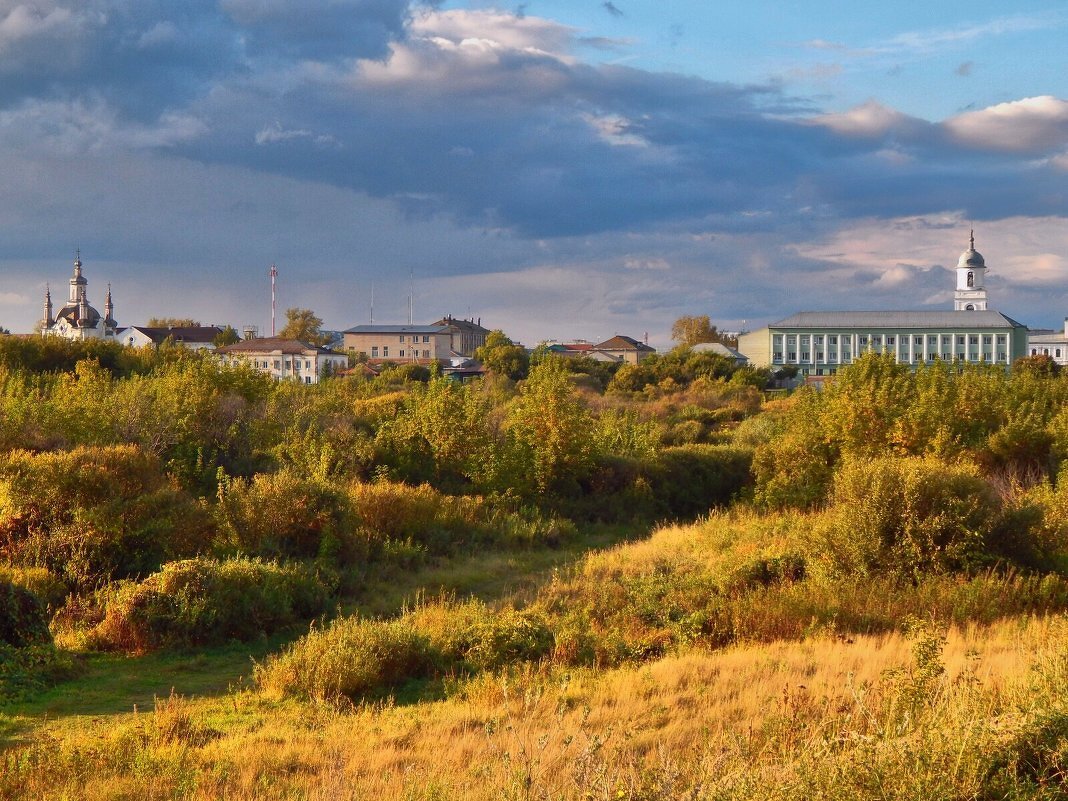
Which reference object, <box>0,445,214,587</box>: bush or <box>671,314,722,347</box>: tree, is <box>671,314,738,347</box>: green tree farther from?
<box>0,445,214,587</box>: bush

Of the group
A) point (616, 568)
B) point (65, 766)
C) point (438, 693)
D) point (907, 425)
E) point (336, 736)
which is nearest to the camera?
point (65, 766)

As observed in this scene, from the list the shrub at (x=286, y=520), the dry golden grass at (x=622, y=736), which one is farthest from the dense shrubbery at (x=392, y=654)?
the shrub at (x=286, y=520)

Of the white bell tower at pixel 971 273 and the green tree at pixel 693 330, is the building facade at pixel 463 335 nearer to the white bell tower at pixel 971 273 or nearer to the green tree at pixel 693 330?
the green tree at pixel 693 330

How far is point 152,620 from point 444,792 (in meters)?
7.32

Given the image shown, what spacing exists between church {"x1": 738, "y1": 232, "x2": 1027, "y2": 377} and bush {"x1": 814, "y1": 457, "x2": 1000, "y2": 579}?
90870mm

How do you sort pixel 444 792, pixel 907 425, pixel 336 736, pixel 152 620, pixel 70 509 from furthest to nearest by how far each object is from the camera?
pixel 907 425
pixel 70 509
pixel 152 620
pixel 336 736
pixel 444 792

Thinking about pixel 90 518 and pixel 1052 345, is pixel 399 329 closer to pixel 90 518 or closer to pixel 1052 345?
pixel 1052 345

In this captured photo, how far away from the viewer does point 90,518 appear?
15.6 metres

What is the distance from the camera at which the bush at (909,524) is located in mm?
13891

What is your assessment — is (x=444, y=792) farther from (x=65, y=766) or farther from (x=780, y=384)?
(x=780, y=384)

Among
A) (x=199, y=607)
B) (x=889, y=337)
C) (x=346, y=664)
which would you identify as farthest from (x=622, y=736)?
(x=889, y=337)

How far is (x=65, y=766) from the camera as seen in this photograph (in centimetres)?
753

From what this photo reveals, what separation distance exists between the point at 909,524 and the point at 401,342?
10501 centimetres

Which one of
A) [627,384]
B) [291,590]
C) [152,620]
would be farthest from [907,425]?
[627,384]
